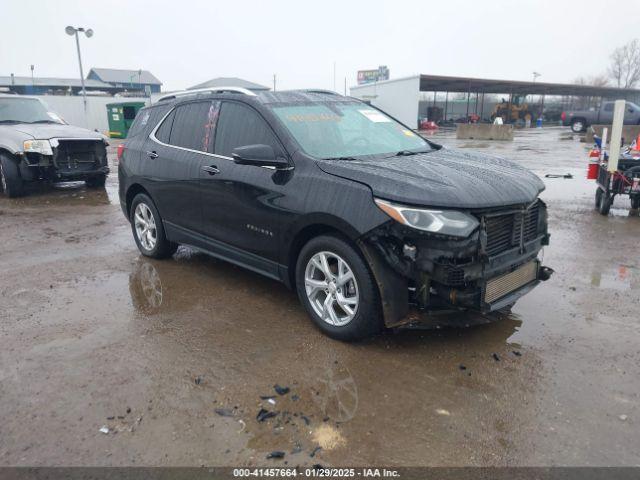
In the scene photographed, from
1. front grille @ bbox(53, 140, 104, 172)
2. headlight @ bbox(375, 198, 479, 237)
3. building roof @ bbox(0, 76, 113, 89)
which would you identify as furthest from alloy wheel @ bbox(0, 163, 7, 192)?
building roof @ bbox(0, 76, 113, 89)

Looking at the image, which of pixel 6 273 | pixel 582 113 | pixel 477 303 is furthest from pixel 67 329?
pixel 582 113

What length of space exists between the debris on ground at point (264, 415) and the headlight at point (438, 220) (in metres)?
1.42

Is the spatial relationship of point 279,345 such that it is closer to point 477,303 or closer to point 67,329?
point 477,303

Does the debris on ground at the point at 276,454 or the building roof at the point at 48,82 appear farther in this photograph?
the building roof at the point at 48,82

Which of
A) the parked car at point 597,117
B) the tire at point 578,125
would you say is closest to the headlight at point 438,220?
the parked car at point 597,117

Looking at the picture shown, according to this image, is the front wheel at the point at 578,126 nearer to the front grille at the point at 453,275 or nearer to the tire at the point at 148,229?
the tire at the point at 148,229

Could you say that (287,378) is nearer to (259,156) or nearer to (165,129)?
(259,156)

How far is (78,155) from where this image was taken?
1042 centimetres

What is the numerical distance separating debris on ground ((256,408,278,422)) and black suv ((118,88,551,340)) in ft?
3.06

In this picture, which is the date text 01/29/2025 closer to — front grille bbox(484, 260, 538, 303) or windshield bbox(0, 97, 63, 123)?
front grille bbox(484, 260, 538, 303)

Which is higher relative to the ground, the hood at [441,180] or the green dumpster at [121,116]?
the green dumpster at [121,116]

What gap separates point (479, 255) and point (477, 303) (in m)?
0.32

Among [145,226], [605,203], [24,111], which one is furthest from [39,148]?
[605,203]

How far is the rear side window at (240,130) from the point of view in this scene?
424 cm
